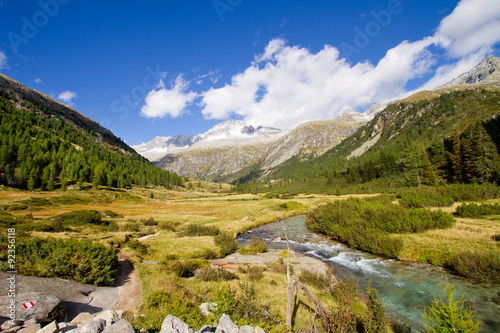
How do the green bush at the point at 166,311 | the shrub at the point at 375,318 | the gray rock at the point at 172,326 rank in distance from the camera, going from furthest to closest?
the shrub at the point at 375,318
the green bush at the point at 166,311
the gray rock at the point at 172,326

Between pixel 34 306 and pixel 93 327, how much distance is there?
3.31 m

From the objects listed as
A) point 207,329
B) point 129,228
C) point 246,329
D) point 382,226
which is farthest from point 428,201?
point 129,228

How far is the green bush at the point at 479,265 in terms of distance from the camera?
15.2 meters

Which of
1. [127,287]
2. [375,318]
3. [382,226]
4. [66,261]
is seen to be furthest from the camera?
[382,226]

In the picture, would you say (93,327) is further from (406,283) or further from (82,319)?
(406,283)

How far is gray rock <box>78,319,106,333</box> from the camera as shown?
21.5ft

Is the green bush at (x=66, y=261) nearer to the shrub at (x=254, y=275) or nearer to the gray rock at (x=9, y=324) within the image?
the gray rock at (x=9, y=324)

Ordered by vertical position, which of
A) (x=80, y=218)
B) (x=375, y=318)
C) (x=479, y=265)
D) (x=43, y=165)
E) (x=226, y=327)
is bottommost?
(x=479, y=265)

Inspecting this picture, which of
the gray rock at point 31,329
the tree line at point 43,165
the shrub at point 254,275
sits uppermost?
the tree line at point 43,165

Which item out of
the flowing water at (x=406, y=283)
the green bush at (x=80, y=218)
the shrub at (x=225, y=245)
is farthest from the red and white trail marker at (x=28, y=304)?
the green bush at (x=80, y=218)

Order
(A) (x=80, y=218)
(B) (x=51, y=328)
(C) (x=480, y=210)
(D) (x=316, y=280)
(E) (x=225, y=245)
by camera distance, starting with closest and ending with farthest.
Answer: (B) (x=51, y=328)
(D) (x=316, y=280)
(E) (x=225, y=245)
(C) (x=480, y=210)
(A) (x=80, y=218)

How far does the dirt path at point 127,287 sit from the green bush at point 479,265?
23788 millimetres

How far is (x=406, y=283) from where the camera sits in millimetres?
16672

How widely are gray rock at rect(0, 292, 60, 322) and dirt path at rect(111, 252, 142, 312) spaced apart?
338 centimetres
